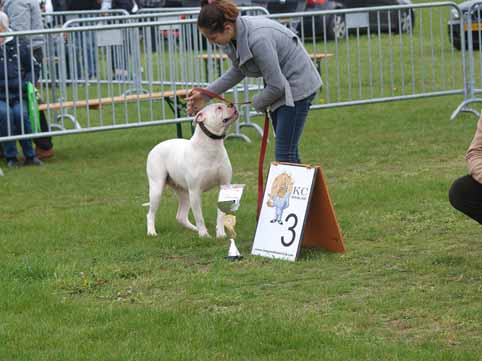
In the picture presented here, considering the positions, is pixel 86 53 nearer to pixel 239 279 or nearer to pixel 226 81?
pixel 226 81

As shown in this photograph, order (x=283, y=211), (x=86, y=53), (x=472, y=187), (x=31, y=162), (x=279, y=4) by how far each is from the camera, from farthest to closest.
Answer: (x=279, y=4)
(x=86, y=53)
(x=31, y=162)
(x=283, y=211)
(x=472, y=187)

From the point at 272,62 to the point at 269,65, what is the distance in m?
0.03

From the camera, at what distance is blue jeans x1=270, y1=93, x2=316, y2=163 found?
24.6 feet

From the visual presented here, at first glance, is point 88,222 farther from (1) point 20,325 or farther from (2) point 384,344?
(2) point 384,344

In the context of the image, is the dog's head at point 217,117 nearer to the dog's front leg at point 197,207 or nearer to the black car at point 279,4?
the dog's front leg at point 197,207

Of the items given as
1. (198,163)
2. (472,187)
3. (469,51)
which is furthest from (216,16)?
(469,51)

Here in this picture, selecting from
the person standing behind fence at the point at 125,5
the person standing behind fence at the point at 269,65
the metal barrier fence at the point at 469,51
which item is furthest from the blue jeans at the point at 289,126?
the person standing behind fence at the point at 125,5

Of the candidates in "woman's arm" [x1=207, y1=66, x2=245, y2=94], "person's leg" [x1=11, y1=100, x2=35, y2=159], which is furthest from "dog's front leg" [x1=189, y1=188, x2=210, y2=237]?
"person's leg" [x1=11, y1=100, x2=35, y2=159]

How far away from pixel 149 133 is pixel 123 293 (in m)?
7.88

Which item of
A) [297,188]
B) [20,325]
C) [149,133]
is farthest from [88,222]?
[149,133]

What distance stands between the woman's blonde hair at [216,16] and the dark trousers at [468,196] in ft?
5.91

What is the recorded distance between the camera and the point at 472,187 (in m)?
6.55

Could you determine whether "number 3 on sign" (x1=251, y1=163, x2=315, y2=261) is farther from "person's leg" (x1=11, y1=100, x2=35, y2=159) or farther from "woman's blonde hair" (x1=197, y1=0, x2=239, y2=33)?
"person's leg" (x1=11, y1=100, x2=35, y2=159)

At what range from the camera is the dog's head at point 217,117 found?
758 cm
